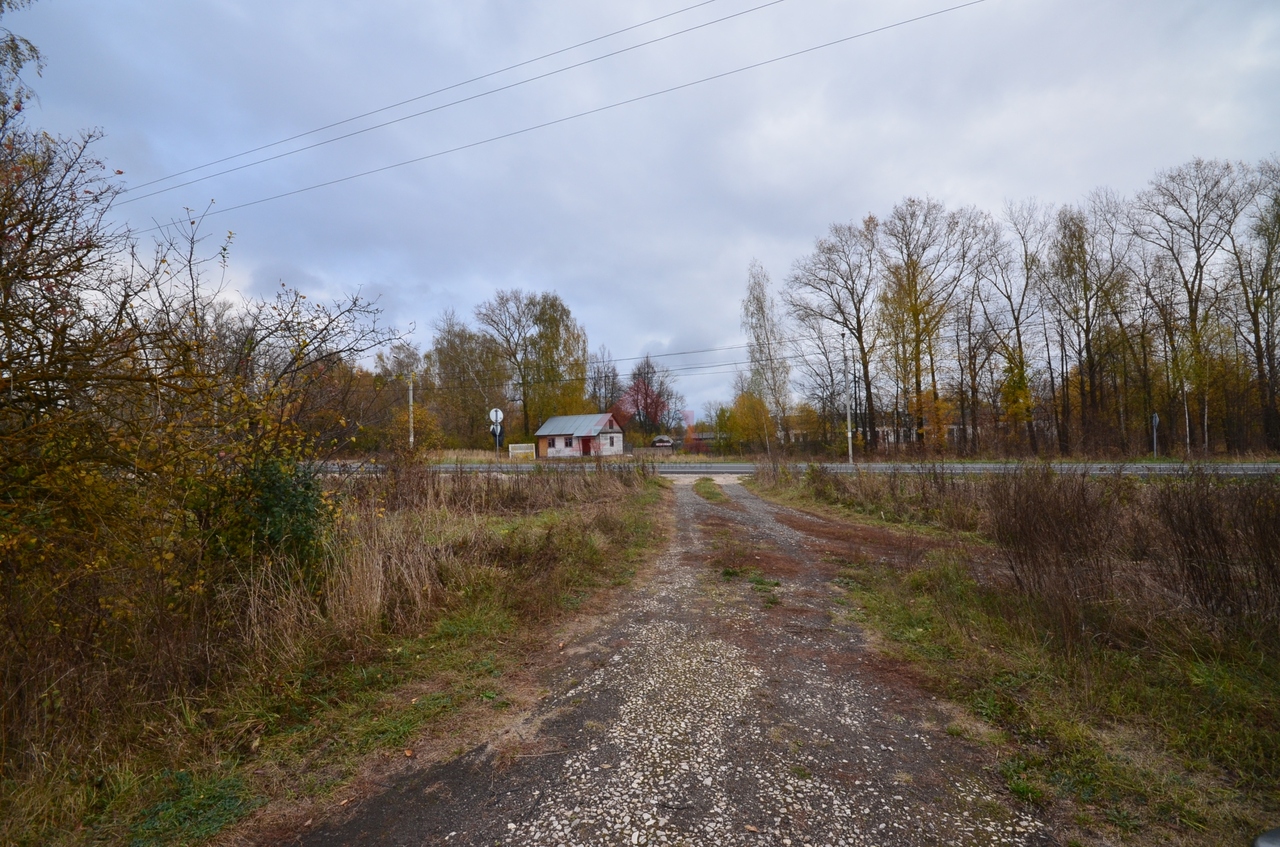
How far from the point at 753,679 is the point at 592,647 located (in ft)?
4.93

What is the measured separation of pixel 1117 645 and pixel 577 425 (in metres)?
41.1

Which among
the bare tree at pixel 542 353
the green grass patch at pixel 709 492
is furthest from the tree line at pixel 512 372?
the green grass patch at pixel 709 492

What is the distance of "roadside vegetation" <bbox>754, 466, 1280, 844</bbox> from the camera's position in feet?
8.72

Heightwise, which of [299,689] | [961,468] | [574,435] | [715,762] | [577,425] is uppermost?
[577,425]

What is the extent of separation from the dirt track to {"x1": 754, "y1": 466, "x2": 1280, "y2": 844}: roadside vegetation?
37 cm

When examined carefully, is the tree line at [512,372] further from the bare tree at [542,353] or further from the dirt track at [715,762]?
the dirt track at [715,762]

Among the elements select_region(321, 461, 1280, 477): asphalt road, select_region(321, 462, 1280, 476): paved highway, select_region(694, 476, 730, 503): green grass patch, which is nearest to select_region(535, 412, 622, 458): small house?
select_region(321, 462, 1280, 476): paved highway

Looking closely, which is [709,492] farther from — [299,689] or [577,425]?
[577,425]

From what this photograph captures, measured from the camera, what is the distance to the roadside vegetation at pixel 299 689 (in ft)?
8.61

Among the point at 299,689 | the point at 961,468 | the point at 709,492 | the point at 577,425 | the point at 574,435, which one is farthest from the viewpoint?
the point at 577,425

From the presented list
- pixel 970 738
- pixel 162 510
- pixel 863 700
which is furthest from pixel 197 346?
pixel 970 738

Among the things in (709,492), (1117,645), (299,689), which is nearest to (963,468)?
(709,492)

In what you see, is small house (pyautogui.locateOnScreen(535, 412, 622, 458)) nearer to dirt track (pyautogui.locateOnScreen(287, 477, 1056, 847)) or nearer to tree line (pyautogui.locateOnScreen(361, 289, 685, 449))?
tree line (pyautogui.locateOnScreen(361, 289, 685, 449))

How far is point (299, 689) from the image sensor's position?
12.0ft
